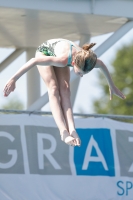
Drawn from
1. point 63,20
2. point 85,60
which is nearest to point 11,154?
point 85,60

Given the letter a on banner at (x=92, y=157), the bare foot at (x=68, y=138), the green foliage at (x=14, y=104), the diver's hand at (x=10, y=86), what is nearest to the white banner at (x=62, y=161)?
the letter a on banner at (x=92, y=157)

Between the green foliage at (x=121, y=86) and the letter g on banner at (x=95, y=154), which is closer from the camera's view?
the letter g on banner at (x=95, y=154)

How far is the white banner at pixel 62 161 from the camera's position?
11.3 meters

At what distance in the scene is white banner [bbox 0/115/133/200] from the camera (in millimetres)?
11281

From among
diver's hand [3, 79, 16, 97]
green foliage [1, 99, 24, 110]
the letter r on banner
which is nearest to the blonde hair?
diver's hand [3, 79, 16, 97]

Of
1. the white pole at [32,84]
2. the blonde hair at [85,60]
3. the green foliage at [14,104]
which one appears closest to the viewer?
the blonde hair at [85,60]

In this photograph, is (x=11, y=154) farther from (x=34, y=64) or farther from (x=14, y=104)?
(x=14, y=104)

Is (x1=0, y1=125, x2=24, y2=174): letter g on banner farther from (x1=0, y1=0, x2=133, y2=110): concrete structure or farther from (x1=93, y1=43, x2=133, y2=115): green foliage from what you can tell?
(x1=93, y1=43, x2=133, y2=115): green foliage

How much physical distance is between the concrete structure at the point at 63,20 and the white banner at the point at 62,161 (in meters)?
2.07

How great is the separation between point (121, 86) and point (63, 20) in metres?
44.6

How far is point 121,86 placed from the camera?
58.5m

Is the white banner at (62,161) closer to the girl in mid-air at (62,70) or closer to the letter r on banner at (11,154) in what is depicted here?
the letter r on banner at (11,154)

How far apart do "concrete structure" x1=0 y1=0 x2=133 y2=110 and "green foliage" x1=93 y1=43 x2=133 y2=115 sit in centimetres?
3939

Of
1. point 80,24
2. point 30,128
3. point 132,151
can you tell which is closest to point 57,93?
point 30,128
